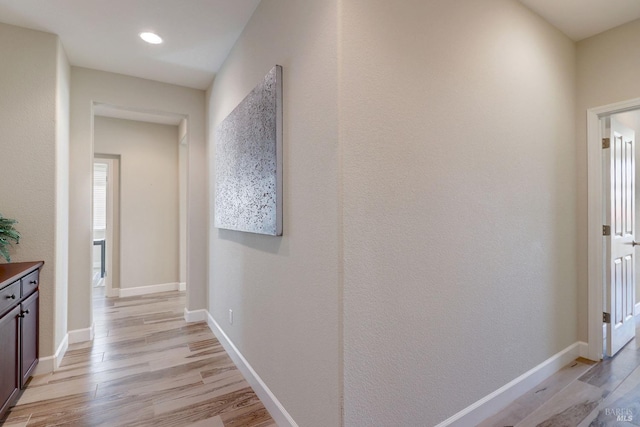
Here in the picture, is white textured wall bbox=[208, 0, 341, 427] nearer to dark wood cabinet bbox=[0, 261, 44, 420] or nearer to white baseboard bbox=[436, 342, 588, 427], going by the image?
white baseboard bbox=[436, 342, 588, 427]

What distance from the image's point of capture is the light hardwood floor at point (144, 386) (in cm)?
191

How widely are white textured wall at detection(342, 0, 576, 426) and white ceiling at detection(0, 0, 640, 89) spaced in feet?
0.83

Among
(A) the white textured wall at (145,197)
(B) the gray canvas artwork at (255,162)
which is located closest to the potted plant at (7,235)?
(B) the gray canvas artwork at (255,162)

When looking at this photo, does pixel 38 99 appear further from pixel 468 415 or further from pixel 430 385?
pixel 468 415

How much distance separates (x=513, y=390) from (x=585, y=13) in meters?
2.64

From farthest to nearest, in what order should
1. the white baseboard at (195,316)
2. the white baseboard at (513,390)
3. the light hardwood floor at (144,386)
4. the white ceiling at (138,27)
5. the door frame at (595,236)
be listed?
1. the white baseboard at (195,316)
2. the door frame at (595,236)
3. the white ceiling at (138,27)
4. the light hardwood floor at (144,386)
5. the white baseboard at (513,390)

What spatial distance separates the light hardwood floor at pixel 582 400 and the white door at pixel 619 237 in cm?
35

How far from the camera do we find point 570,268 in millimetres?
2490

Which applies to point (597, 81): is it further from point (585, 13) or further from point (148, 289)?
point (148, 289)

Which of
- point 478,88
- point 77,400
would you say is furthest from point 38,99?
point 478,88

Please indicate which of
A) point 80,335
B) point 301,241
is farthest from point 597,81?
point 80,335

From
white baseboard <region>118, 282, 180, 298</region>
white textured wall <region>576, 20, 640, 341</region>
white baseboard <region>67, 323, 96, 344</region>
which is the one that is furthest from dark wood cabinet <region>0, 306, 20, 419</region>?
white textured wall <region>576, 20, 640, 341</region>

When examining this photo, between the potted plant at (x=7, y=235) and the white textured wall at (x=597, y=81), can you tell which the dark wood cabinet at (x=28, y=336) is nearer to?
the potted plant at (x=7, y=235)

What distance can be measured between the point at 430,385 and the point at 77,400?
7.44ft
